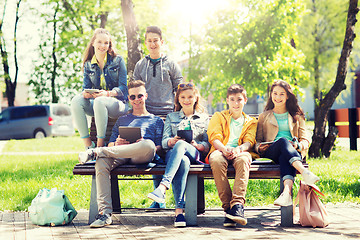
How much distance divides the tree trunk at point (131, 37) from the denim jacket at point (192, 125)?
5.47 meters

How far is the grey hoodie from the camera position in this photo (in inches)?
241

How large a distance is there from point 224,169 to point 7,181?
15.9 ft

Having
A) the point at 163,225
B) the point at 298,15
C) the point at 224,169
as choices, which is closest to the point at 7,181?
the point at 163,225

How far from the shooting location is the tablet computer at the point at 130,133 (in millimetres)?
5164

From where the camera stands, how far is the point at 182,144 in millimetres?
5125

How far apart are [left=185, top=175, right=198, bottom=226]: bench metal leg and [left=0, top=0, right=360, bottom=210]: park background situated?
1501mm

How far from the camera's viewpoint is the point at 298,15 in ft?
70.2

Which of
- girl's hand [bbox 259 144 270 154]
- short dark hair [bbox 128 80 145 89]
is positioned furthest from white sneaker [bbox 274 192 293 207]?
short dark hair [bbox 128 80 145 89]

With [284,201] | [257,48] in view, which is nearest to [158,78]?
[284,201]

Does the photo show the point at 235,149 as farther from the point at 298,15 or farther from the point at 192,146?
the point at 298,15

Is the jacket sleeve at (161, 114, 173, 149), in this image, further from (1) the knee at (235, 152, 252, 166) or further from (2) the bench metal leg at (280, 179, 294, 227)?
(2) the bench metal leg at (280, 179, 294, 227)

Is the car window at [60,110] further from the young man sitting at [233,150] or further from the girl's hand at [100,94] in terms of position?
the young man sitting at [233,150]

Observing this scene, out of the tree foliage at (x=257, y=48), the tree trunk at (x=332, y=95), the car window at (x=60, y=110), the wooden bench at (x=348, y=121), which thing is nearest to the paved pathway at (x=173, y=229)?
the tree trunk at (x=332, y=95)

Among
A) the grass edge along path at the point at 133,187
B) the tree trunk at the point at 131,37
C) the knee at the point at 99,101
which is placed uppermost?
the tree trunk at the point at 131,37
